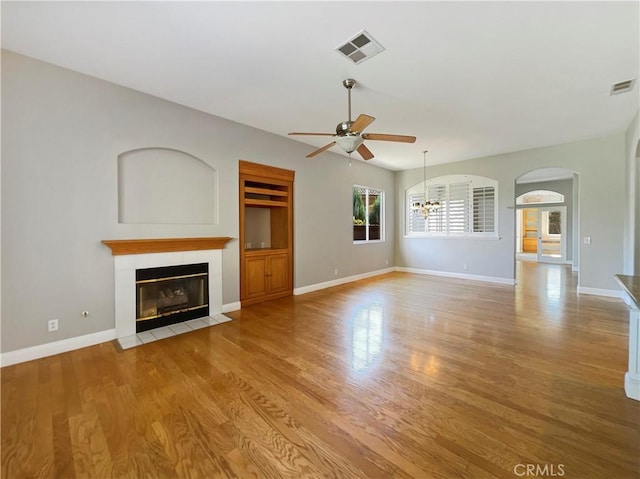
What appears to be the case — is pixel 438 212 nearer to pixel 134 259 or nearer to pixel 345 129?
pixel 345 129

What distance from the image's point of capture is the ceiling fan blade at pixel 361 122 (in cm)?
277

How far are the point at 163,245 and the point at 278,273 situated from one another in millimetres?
2225

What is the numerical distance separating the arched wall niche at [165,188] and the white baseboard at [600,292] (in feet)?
24.0

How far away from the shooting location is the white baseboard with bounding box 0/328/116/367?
9.12ft

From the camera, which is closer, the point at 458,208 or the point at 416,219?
the point at 458,208

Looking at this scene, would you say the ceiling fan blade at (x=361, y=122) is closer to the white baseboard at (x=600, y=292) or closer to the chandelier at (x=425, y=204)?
the chandelier at (x=425, y=204)

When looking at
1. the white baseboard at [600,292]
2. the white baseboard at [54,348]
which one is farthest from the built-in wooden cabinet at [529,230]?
the white baseboard at [54,348]

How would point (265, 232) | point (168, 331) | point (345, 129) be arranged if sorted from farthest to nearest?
point (265, 232), point (168, 331), point (345, 129)

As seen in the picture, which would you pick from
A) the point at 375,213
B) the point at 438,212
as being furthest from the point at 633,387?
the point at 375,213

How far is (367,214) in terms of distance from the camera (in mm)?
7727

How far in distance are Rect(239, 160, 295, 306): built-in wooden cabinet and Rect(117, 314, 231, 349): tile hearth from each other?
0.73 m

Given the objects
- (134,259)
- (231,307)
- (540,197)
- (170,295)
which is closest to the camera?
(134,259)

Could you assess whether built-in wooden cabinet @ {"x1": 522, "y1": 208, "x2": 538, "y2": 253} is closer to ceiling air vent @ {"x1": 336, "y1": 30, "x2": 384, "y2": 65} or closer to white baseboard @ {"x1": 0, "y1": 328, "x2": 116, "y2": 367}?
ceiling air vent @ {"x1": 336, "y1": 30, "x2": 384, "y2": 65}

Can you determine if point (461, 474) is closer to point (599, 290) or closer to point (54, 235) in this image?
point (54, 235)
